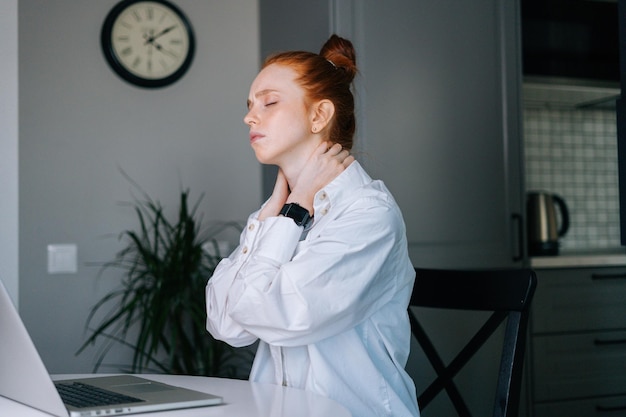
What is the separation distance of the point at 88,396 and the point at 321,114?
78 centimetres

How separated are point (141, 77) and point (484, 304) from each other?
203 cm

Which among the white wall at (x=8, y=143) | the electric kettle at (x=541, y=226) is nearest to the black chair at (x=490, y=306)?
the white wall at (x=8, y=143)

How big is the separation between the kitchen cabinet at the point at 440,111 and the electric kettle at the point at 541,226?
0.99ft

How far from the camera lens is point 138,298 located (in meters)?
2.88

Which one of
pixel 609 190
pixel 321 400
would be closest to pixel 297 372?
pixel 321 400

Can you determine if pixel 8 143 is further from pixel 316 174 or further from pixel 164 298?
pixel 316 174

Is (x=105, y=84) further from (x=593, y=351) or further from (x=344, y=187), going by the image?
(x=593, y=351)

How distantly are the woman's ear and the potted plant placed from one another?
4.26 feet

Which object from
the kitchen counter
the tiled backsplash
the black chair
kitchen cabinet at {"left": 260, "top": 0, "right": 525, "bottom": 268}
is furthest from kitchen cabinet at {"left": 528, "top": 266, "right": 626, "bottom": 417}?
the black chair

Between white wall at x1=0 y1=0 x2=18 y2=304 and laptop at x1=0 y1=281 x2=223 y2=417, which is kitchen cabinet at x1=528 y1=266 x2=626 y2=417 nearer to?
white wall at x1=0 y1=0 x2=18 y2=304

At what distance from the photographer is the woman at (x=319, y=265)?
1.46 m

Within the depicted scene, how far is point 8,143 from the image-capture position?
2.34m

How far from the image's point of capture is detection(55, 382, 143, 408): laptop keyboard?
1213 millimetres

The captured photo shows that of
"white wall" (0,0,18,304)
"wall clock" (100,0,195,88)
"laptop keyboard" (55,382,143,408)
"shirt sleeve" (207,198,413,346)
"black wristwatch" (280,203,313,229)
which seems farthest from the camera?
"wall clock" (100,0,195,88)
